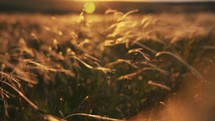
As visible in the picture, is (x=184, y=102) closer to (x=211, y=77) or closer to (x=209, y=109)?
(x=209, y=109)

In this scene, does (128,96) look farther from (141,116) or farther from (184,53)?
(184,53)

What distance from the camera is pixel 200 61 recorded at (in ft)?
12.3

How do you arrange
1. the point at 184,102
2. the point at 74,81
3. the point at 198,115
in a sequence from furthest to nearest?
1. the point at 74,81
2. the point at 184,102
3. the point at 198,115

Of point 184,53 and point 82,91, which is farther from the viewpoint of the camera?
point 184,53

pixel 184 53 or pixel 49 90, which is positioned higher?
pixel 184 53

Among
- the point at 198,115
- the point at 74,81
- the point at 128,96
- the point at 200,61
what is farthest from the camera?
the point at 200,61

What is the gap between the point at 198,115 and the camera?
264cm

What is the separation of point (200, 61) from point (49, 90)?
1368mm

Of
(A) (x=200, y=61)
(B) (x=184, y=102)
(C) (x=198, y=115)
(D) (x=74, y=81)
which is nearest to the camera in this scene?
(C) (x=198, y=115)

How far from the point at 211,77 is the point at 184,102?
535mm

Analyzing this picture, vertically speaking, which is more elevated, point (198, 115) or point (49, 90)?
point (198, 115)

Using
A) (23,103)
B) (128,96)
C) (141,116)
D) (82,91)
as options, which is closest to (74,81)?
(82,91)

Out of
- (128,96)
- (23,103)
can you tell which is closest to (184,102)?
(128,96)

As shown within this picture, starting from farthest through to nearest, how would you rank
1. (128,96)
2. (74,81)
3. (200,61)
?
(200,61) → (74,81) → (128,96)
